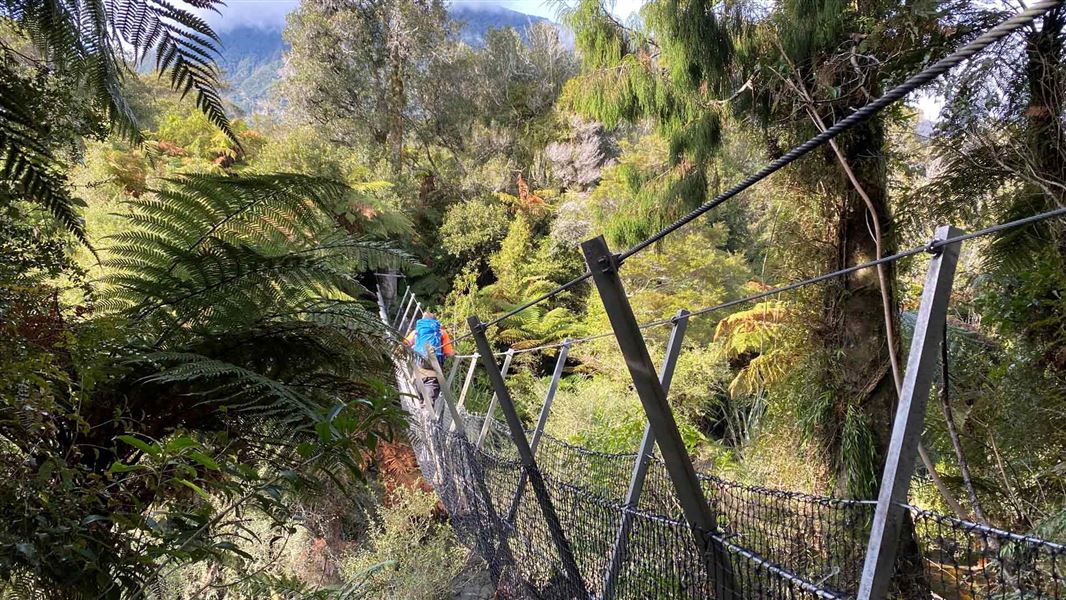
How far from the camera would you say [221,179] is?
1.14 metres

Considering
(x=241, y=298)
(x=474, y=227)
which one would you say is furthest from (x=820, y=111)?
(x=474, y=227)

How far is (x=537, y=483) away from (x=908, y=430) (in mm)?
1170

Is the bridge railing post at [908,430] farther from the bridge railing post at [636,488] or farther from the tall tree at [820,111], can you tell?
the tall tree at [820,111]

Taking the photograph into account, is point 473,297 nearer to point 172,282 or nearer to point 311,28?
point 311,28

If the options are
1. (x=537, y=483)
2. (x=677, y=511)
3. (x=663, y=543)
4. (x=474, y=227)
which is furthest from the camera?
(x=474, y=227)

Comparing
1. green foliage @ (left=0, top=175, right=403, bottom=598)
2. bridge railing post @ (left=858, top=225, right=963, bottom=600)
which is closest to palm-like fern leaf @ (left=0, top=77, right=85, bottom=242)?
green foliage @ (left=0, top=175, right=403, bottom=598)

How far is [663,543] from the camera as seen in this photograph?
1.46 metres

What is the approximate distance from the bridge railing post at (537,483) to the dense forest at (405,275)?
16.3 inches

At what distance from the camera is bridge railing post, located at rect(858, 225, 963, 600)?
0.81 m

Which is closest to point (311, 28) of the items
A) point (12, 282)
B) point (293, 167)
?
point (293, 167)

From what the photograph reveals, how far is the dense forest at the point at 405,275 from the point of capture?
0.73 m

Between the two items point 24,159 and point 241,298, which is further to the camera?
point 241,298

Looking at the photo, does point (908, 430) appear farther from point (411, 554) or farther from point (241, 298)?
point (411, 554)

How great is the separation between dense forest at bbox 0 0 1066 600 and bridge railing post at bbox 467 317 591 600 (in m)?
0.41
